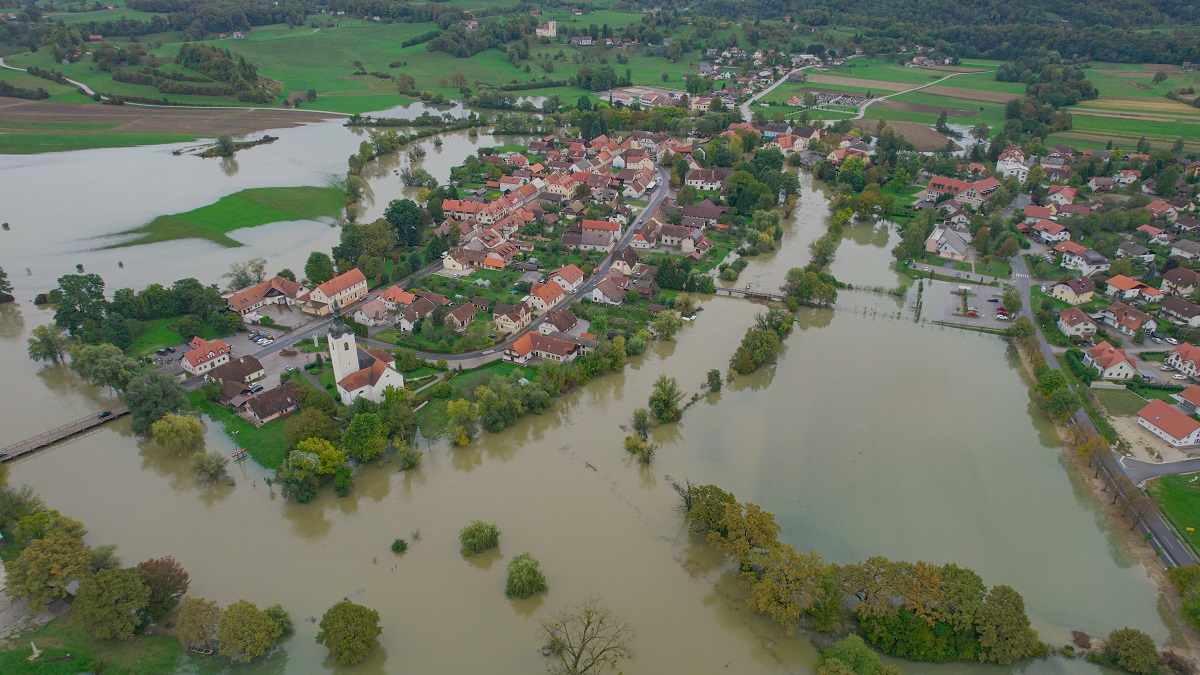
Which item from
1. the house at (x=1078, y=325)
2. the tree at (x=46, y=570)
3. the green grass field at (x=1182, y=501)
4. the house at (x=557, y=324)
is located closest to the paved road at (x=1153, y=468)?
the green grass field at (x=1182, y=501)

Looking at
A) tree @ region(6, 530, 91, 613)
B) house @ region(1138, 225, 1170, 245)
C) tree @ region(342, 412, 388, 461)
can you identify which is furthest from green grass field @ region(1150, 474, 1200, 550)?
tree @ region(6, 530, 91, 613)

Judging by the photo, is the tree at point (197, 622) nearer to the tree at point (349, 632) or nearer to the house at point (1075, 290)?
the tree at point (349, 632)

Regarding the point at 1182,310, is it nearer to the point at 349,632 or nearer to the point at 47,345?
the point at 349,632

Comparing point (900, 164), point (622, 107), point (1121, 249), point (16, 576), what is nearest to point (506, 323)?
point (16, 576)

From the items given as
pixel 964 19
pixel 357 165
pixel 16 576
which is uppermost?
pixel 964 19

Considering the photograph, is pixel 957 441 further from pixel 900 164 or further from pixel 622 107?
pixel 622 107

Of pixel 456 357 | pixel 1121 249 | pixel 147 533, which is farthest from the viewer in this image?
pixel 1121 249

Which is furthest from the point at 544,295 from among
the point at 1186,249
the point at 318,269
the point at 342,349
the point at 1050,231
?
the point at 1186,249
